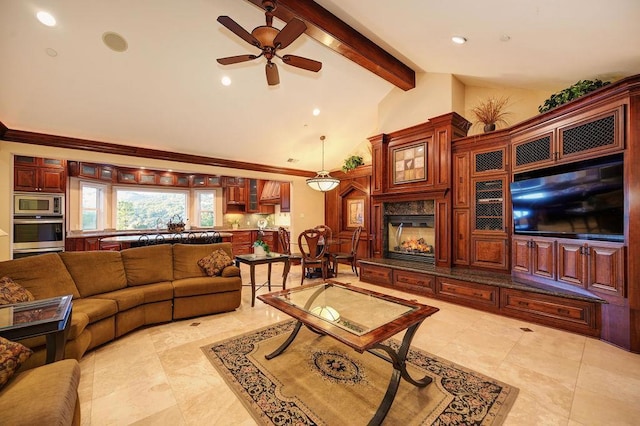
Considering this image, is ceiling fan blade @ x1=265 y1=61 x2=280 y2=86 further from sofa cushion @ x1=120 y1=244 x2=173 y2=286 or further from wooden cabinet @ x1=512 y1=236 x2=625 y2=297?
wooden cabinet @ x1=512 y1=236 x2=625 y2=297

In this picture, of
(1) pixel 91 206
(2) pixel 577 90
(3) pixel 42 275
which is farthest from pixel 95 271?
(2) pixel 577 90

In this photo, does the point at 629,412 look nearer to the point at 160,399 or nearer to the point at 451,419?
the point at 451,419

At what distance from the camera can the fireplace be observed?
5.07 metres

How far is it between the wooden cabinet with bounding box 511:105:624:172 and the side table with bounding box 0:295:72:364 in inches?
193

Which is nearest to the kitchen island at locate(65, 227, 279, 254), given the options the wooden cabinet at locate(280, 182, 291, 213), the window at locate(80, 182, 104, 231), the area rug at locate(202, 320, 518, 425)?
the window at locate(80, 182, 104, 231)

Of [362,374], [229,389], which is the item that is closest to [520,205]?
[362,374]

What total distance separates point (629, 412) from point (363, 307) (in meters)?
1.84

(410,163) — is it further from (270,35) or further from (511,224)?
(270,35)

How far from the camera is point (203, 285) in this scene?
135 inches

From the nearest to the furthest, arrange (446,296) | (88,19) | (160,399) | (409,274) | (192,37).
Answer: (160,399) → (88,19) → (192,37) → (446,296) → (409,274)

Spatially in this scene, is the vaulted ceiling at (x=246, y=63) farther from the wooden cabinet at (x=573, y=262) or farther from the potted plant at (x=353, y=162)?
the wooden cabinet at (x=573, y=262)

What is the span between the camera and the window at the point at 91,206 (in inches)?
252

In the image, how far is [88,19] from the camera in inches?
121

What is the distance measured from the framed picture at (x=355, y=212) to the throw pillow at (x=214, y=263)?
12.8 feet
